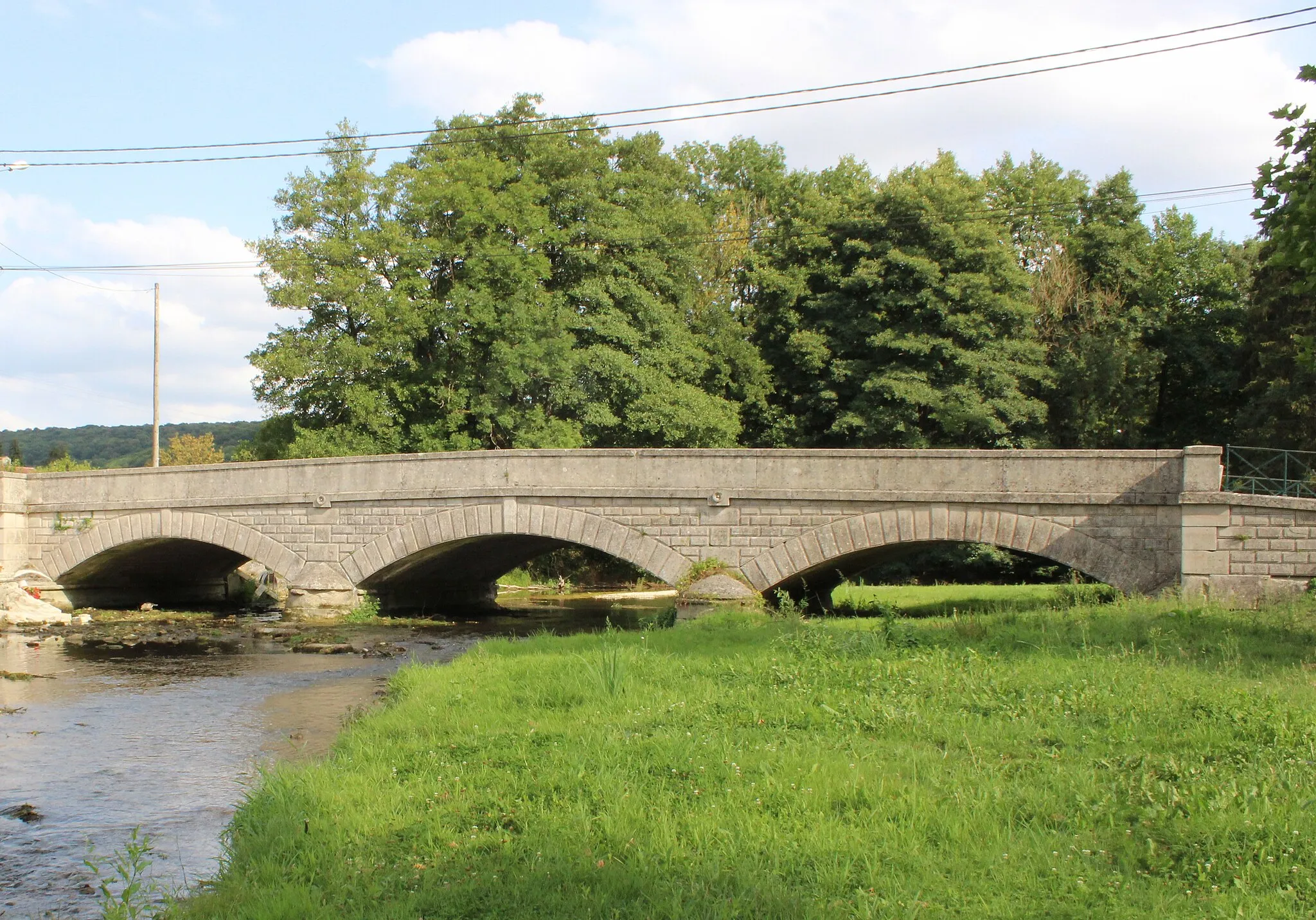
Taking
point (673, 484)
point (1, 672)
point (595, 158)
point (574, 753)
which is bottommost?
point (1, 672)

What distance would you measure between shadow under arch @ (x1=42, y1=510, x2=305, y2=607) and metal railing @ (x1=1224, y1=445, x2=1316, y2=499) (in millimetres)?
15310

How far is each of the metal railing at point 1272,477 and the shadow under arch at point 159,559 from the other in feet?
50.2

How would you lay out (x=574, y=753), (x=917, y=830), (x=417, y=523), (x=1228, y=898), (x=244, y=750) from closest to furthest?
(x=1228, y=898)
(x=917, y=830)
(x=574, y=753)
(x=244, y=750)
(x=417, y=523)

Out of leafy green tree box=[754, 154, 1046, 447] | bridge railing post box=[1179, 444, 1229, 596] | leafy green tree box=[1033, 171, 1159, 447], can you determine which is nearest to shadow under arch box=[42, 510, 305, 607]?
leafy green tree box=[754, 154, 1046, 447]

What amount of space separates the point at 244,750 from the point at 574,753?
156 inches

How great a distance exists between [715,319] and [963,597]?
45.3ft

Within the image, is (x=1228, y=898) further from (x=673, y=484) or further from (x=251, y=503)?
(x=251, y=503)

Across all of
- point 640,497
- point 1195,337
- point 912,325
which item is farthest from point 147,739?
point 1195,337

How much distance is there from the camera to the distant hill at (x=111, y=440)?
3381 inches

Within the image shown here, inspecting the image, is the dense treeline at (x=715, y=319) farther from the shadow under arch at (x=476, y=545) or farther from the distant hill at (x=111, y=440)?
the distant hill at (x=111, y=440)

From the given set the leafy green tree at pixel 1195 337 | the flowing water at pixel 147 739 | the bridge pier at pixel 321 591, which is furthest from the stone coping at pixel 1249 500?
the leafy green tree at pixel 1195 337

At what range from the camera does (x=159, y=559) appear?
23.6m

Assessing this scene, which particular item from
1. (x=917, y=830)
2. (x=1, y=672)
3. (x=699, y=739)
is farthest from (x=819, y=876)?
(x=1, y=672)

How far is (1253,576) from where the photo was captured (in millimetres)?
13758
